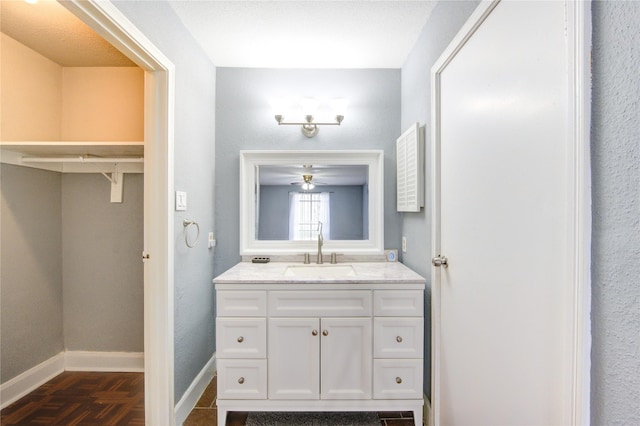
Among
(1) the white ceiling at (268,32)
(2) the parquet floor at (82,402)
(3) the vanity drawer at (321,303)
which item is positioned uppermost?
(1) the white ceiling at (268,32)

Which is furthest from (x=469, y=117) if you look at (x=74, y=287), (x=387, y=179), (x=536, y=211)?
(x=74, y=287)

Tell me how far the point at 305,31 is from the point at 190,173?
1156 mm

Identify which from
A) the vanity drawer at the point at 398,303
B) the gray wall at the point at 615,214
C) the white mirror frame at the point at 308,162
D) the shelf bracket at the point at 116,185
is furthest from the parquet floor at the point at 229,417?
the shelf bracket at the point at 116,185

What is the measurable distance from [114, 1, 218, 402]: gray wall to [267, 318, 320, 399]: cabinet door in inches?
22.3

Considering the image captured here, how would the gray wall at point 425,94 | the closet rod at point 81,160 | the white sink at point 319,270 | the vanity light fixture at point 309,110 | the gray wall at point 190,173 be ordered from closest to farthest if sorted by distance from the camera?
the gray wall at point 425,94 → the gray wall at point 190,173 → the closet rod at point 81,160 → the white sink at point 319,270 → the vanity light fixture at point 309,110

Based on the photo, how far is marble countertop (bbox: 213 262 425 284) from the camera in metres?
1.64

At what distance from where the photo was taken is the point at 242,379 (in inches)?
63.7

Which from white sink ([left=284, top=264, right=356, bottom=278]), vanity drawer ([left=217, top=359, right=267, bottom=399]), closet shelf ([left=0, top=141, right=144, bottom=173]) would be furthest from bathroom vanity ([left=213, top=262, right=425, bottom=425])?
closet shelf ([left=0, top=141, right=144, bottom=173])

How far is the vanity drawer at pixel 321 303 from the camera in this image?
1638 millimetres

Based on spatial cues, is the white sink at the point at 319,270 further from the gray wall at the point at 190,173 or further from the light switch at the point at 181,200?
the light switch at the point at 181,200

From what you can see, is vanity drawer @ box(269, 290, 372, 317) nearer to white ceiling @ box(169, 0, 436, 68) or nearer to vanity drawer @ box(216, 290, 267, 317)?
vanity drawer @ box(216, 290, 267, 317)

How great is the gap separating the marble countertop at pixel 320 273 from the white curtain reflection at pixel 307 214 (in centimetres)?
24

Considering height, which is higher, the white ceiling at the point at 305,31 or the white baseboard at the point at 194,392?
the white ceiling at the point at 305,31

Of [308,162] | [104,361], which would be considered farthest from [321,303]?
[104,361]
